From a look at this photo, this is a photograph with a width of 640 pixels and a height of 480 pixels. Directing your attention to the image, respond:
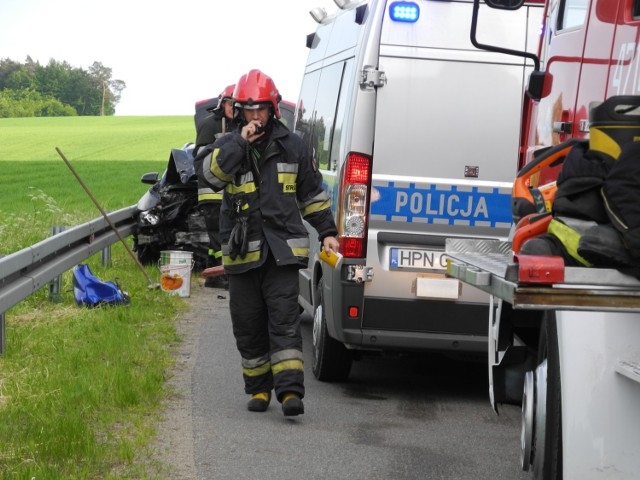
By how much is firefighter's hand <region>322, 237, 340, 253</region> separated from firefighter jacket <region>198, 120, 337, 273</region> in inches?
3.0

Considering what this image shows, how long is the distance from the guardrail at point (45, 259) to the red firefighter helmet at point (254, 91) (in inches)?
70.2

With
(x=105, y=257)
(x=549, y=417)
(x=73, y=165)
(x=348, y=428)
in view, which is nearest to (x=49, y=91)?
(x=73, y=165)

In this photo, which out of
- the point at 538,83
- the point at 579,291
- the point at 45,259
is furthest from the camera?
the point at 45,259

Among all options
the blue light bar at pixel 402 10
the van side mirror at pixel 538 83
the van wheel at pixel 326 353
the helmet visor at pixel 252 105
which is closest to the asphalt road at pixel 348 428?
the van wheel at pixel 326 353

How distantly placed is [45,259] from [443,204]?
3.36m

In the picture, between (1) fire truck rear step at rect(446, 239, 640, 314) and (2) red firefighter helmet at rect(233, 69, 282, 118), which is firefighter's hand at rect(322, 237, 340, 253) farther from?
(1) fire truck rear step at rect(446, 239, 640, 314)

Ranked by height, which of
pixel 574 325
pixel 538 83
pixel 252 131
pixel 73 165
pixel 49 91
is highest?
pixel 538 83

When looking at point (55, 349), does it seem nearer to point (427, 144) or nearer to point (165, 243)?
point (427, 144)

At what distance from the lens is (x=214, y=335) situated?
33.7ft

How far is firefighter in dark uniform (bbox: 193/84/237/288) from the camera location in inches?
449

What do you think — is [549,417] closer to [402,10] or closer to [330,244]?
[330,244]

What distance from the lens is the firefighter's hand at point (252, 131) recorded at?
7.36 meters

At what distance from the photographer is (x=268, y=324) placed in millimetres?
7609

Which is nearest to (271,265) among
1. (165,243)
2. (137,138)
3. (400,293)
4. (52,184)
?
(400,293)
